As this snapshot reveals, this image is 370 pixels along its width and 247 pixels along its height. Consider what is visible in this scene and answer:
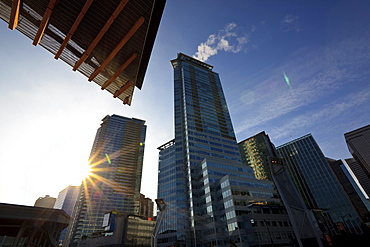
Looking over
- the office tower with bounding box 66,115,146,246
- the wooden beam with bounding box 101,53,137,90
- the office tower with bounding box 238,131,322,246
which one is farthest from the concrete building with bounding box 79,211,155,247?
the wooden beam with bounding box 101,53,137,90

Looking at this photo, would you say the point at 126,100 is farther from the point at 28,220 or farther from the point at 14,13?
the point at 28,220

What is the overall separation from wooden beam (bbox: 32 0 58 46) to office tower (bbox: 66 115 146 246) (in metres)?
126

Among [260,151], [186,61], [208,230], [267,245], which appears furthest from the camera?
[260,151]

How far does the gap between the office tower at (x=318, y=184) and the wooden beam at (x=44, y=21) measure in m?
168

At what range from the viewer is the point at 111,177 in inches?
5605

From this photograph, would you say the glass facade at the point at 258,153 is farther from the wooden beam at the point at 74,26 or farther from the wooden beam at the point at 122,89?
the wooden beam at the point at 74,26

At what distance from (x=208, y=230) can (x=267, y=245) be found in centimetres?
1814

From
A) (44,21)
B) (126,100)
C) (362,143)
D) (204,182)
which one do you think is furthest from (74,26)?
(362,143)

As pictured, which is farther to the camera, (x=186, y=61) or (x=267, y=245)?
(x=186, y=61)

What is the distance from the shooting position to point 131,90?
17.4m

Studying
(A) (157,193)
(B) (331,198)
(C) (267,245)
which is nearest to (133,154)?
(A) (157,193)

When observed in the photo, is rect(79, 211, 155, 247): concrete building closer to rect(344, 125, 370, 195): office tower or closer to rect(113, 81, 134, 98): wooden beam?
rect(113, 81, 134, 98): wooden beam

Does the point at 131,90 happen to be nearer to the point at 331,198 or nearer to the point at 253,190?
the point at 253,190

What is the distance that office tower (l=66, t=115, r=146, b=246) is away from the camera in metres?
123
